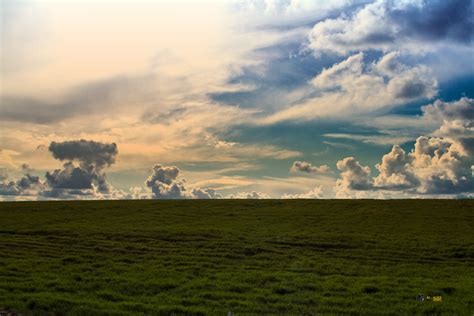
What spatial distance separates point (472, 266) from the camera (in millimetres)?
31922

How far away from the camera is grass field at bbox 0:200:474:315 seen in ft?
66.4

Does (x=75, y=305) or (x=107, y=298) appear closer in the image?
(x=75, y=305)

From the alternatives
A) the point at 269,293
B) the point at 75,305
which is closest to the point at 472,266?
the point at 269,293

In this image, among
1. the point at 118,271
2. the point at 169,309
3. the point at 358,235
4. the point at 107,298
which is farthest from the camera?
the point at 358,235

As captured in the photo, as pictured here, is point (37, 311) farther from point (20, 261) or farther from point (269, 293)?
point (20, 261)

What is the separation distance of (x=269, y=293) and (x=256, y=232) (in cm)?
2264

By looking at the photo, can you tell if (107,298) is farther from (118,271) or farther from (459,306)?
(459,306)

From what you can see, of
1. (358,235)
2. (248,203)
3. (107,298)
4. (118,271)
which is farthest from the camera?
(248,203)

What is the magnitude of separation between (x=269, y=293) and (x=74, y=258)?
16.1 meters

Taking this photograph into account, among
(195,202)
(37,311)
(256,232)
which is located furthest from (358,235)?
(195,202)

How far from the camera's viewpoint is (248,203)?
72.2 metres

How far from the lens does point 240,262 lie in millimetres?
31234

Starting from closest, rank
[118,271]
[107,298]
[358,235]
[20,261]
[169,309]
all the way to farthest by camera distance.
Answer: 1. [169,309]
2. [107,298]
3. [118,271]
4. [20,261]
5. [358,235]

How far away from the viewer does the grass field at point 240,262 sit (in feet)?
66.4
